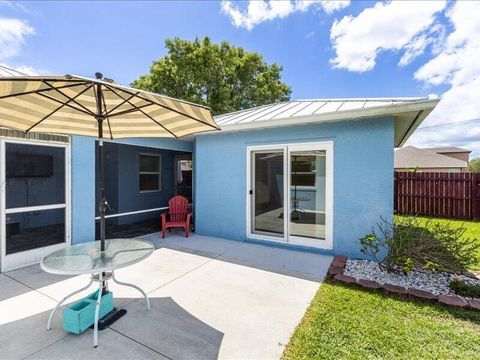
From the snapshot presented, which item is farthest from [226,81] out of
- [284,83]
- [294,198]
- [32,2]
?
[294,198]

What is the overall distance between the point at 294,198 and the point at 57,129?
198 inches

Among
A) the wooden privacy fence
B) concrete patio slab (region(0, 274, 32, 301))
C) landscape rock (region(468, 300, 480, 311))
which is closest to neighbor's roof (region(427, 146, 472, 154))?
the wooden privacy fence

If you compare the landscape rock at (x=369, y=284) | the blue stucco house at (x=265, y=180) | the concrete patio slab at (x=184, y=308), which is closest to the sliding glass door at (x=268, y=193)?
the blue stucco house at (x=265, y=180)

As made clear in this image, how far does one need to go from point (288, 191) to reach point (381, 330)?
11.6 feet

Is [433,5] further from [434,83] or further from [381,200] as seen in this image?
[434,83]

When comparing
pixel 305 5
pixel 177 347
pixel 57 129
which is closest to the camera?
pixel 177 347

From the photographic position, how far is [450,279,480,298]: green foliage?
3680mm

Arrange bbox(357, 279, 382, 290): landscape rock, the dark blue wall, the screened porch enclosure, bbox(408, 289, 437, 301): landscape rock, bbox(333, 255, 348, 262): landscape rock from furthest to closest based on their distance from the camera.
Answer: the dark blue wall, the screened porch enclosure, bbox(333, 255, 348, 262): landscape rock, bbox(357, 279, 382, 290): landscape rock, bbox(408, 289, 437, 301): landscape rock

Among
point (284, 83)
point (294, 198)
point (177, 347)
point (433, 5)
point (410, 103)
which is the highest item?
point (284, 83)

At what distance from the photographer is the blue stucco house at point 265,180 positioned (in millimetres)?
4922

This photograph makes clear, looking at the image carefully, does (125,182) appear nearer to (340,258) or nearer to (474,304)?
(340,258)

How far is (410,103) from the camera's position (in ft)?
14.1

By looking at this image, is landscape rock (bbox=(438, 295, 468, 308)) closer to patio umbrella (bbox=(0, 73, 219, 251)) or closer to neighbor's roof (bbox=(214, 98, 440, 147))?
neighbor's roof (bbox=(214, 98, 440, 147))

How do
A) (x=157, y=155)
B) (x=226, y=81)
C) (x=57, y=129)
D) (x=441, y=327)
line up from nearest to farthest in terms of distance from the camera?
(x=441, y=327) → (x=57, y=129) → (x=157, y=155) → (x=226, y=81)
